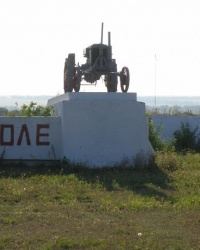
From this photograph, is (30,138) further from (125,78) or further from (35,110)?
(125,78)

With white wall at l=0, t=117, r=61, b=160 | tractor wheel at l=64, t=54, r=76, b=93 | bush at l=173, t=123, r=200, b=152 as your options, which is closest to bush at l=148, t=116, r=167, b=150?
bush at l=173, t=123, r=200, b=152

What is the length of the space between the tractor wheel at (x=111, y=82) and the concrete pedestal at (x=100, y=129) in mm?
1515

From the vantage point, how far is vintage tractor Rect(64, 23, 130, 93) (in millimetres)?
17094

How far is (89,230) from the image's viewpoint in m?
9.04

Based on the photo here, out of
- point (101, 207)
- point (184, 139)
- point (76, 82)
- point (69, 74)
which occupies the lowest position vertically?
point (101, 207)

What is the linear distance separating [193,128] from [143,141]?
7631 mm

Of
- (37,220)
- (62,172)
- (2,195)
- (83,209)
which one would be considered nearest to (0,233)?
(37,220)

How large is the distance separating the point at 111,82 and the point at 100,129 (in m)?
2.18

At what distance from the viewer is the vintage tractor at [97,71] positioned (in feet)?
56.1

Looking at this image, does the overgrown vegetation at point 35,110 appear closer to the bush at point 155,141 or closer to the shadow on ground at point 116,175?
the shadow on ground at point 116,175

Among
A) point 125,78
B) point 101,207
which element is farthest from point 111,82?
point 101,207

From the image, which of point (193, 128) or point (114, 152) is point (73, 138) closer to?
point (114, 152)

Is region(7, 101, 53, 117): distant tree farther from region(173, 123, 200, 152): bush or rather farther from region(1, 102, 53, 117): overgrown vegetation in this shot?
region(173, 123, 200, 152): bush

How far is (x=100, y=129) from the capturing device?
51.0 ft
